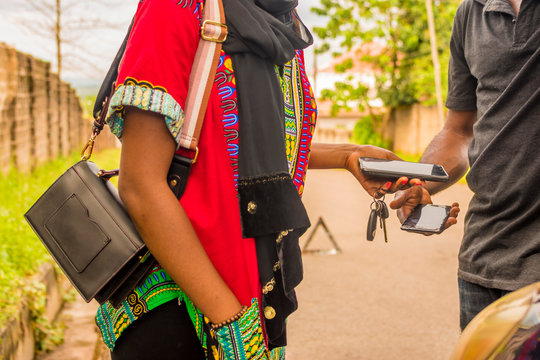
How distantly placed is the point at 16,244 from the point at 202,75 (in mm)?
3976

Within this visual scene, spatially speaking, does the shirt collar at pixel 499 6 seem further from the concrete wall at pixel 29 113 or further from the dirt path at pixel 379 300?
the concrete wall at pixel 29 113

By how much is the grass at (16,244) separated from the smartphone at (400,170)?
236 centimetres

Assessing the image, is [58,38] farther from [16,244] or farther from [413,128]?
[413,128]

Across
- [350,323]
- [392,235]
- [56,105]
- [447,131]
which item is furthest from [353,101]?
[447,131]

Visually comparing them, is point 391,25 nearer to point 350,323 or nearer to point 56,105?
point 56,105

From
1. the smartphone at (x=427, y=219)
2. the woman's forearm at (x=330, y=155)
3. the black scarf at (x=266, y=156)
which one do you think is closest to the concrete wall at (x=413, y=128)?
the smartphone at (x=427, y=219)

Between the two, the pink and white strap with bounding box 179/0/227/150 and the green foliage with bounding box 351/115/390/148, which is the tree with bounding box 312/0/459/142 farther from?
the pink and white strap with bounding box 179/0/227/150

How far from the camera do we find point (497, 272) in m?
1.94

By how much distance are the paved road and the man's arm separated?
2.42 meters

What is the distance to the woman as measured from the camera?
1.36m

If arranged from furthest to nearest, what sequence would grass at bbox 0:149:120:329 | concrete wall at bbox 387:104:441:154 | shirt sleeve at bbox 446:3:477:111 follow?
concrete wall at bbox 387:104:441:154, grass at bbox 0:149:120:329, shirt sleeve at bbox 446:3:477:111

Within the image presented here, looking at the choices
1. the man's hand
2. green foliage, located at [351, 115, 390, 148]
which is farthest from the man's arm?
green foliage, located at [351, 115, 390, 148]

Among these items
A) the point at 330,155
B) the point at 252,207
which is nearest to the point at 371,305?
the point at 330,155

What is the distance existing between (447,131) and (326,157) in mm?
730
